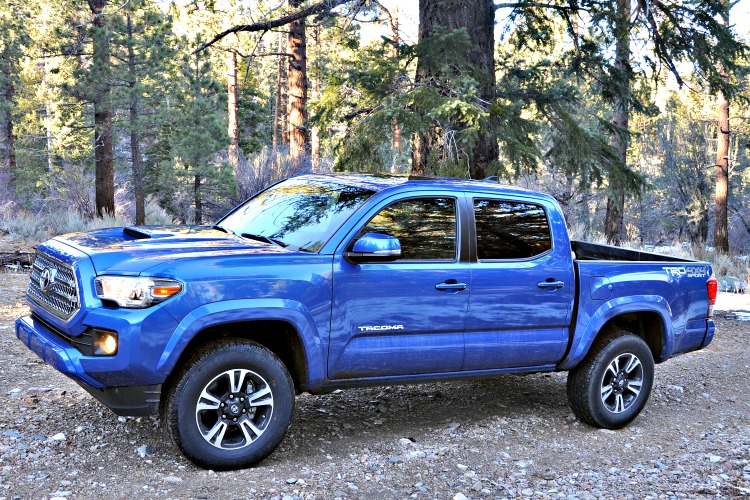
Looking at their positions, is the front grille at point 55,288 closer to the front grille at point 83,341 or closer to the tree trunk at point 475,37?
the front grille at point 83,341

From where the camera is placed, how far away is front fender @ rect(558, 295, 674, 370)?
232 inches

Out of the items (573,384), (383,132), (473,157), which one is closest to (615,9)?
(473,157)

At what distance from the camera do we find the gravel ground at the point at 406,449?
15.0ft

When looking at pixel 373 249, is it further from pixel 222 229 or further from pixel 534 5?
pixel 534 5

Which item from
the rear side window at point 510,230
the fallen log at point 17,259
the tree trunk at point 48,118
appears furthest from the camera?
the tree trunk at point 48,118

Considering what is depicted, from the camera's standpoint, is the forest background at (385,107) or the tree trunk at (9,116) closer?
the forest background at (385,107)

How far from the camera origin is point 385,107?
10.1m

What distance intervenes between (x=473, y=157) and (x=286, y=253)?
6.26 meters

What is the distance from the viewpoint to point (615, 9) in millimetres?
11305

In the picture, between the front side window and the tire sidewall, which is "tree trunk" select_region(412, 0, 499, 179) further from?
the front side window

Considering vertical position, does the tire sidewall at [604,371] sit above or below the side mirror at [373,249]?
below

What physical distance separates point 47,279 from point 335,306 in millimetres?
1845

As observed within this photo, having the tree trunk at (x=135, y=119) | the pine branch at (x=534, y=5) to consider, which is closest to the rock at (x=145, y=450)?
the pine branch at (x=534, y=5)

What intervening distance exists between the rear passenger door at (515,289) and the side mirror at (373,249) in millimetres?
784
